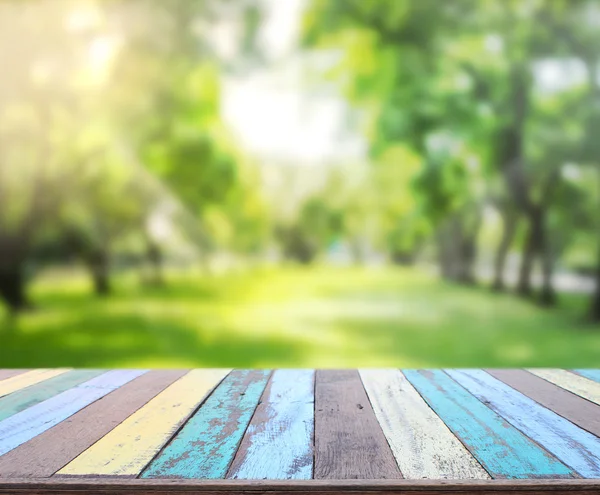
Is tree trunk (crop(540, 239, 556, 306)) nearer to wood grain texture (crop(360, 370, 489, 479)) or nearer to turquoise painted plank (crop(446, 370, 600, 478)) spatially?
turquoise painted plank (crop(446, 370, 600, 478))

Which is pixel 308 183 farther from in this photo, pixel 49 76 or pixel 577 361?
pixel 577 361

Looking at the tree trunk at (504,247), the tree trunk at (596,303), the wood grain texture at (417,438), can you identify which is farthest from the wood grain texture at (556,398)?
the tree trunk at (596,303)

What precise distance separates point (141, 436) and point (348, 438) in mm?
371

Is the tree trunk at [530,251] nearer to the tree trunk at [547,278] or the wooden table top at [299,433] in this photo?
the tree trunk at [547,278]

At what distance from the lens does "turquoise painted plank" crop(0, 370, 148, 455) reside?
1023mm

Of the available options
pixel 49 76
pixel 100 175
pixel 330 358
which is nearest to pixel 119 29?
pixel 49 76

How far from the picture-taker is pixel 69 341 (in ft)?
10.4

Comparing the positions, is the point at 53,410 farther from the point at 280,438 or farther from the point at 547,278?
the point at 547,278

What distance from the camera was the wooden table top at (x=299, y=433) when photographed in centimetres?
82

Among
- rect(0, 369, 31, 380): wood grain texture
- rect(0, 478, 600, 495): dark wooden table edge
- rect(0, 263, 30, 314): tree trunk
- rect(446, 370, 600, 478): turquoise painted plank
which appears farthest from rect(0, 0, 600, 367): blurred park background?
rect(0, 478, 600, 495): dark wooden table edge

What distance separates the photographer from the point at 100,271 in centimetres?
318

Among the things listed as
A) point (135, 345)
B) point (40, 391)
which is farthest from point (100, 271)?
point (40, 391)

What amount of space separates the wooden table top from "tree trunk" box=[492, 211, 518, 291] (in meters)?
1.77

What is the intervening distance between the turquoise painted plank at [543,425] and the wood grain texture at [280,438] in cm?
40
